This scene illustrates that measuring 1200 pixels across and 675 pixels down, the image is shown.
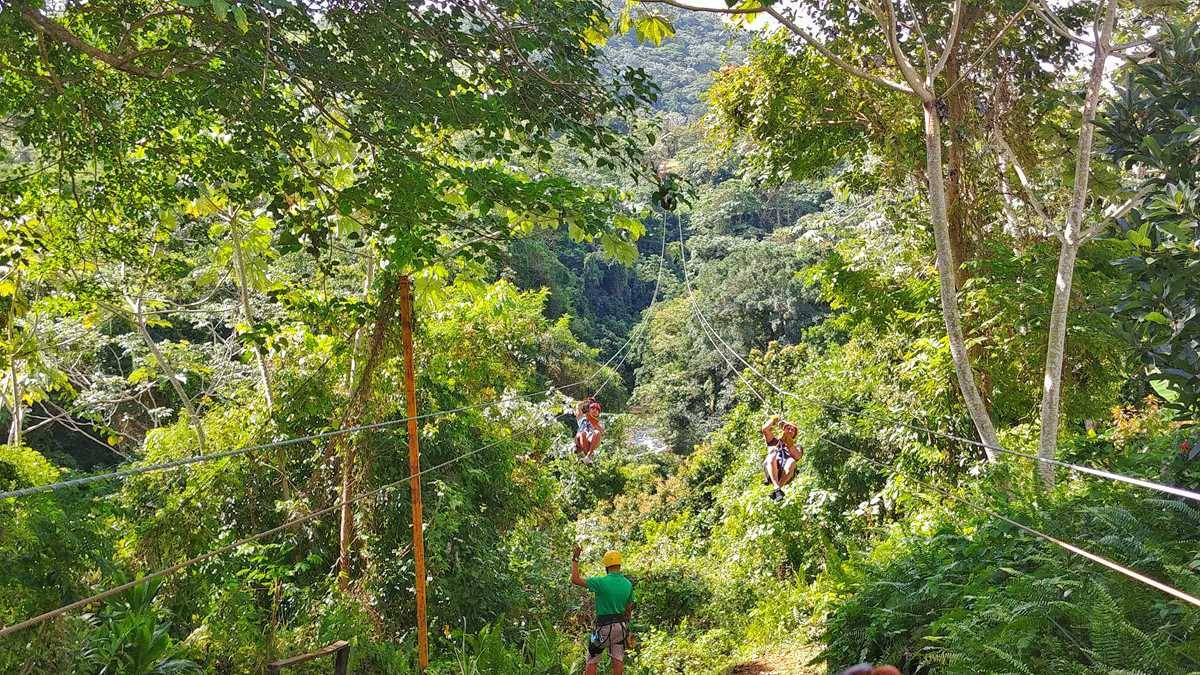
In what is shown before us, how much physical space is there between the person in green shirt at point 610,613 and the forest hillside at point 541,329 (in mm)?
73

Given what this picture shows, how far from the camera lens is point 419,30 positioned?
15.0ft

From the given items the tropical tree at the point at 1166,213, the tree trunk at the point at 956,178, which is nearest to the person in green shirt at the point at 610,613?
the tropical tree at the point at 1166,213

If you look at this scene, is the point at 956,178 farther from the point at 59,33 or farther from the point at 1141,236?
the point at 59,33

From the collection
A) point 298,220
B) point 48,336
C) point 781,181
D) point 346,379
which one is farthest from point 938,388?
point 48,336

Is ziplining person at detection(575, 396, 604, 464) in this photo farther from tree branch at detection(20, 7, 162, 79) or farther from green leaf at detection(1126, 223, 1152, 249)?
green leaf at detection(1126, 223, 1152, 249)

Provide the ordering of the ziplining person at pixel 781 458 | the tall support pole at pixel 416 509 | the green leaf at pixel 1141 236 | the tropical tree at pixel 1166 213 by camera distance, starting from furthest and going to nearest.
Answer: the ziplining person at pixel 781 458, the tall support pole at pixel 416 509, the tropical tree at pixel 1166 213, the green leaf at pixel 1141 236

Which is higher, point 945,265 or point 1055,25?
point 1055,25

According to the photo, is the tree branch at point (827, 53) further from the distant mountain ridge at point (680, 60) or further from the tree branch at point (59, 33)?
the distant mountain ridge at point (680, 60)

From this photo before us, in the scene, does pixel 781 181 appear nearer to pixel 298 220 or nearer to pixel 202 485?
pixel 298 220

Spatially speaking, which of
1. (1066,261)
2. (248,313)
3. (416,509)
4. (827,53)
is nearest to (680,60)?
(248,313)

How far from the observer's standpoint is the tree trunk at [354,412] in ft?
26.2

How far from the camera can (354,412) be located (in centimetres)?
848

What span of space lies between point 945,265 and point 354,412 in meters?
5.28

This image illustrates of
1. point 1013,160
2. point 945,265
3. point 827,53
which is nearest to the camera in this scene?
point 827,53
